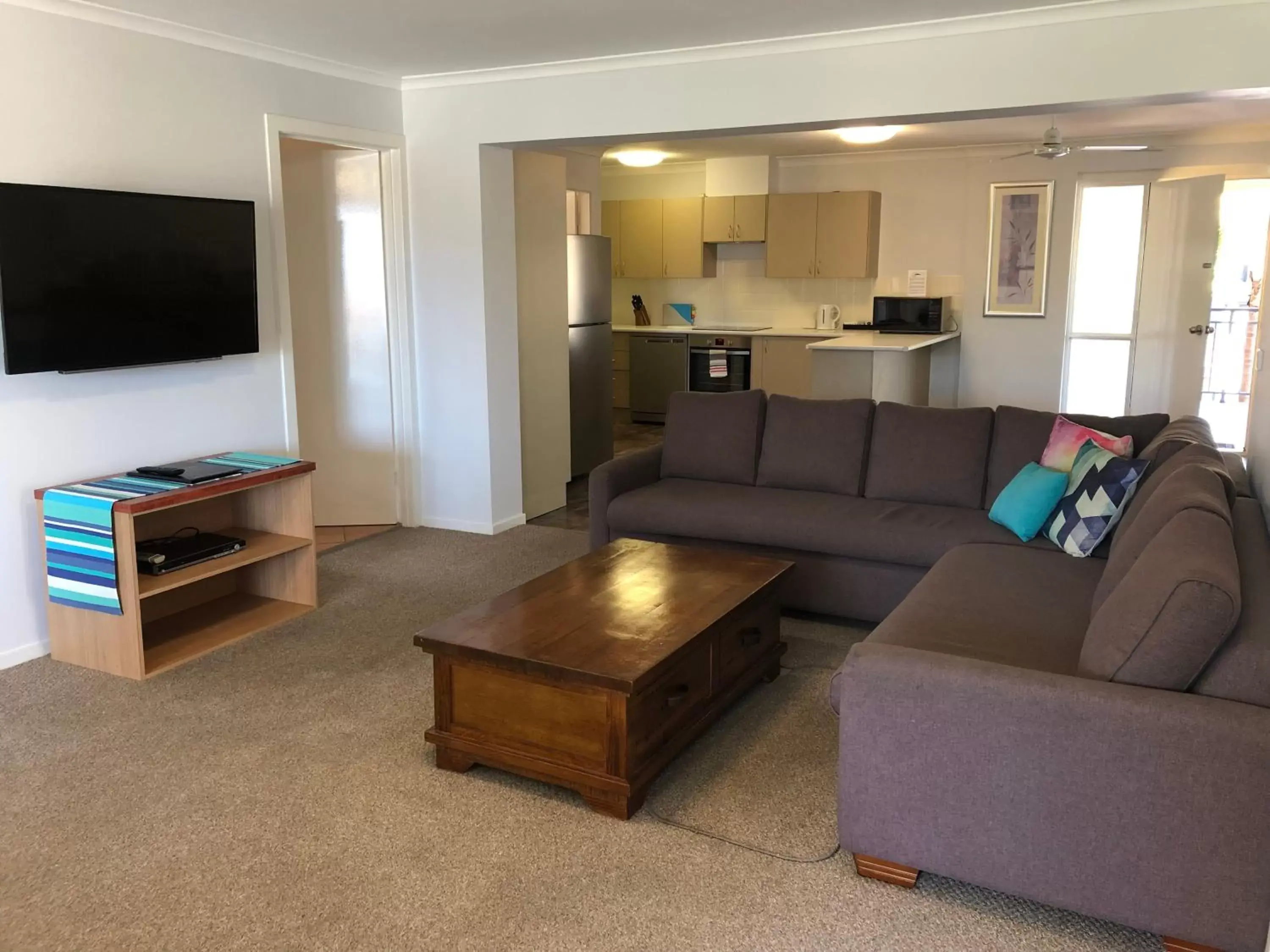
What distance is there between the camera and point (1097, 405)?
833cm

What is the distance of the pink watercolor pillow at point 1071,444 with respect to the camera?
12.7 ft

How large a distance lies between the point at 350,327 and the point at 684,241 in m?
4.40

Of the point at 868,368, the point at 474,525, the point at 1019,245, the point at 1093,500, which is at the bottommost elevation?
the point at 474,525

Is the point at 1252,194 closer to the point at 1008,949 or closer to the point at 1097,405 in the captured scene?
the point at 1097,405

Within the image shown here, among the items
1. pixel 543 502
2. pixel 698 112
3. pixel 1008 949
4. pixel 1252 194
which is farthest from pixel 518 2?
pixel 1252 194

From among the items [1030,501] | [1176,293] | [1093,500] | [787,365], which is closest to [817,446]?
[1030,501]

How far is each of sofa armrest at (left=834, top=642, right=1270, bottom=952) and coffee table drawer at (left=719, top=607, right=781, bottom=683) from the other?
0.80 m

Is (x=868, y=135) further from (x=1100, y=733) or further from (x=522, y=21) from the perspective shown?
(x=1100, y=733)

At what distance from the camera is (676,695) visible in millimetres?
2865

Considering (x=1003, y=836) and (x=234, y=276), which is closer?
(x=1003, y=836)

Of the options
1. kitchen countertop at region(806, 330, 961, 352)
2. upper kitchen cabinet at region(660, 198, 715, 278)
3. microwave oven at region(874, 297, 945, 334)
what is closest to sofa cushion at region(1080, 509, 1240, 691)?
kitchen countertop at region(806, 330, 961, 352)

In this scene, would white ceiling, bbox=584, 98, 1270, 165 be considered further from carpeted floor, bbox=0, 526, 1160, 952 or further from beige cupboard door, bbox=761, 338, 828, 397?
carpeted floor, bbox=0, 526, 1160, 952

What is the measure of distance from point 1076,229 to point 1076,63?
453cm

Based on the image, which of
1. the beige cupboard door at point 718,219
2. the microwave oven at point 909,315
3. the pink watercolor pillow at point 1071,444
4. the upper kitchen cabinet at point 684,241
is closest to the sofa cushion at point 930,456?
the pink watercolor pillow at point 1071,444
